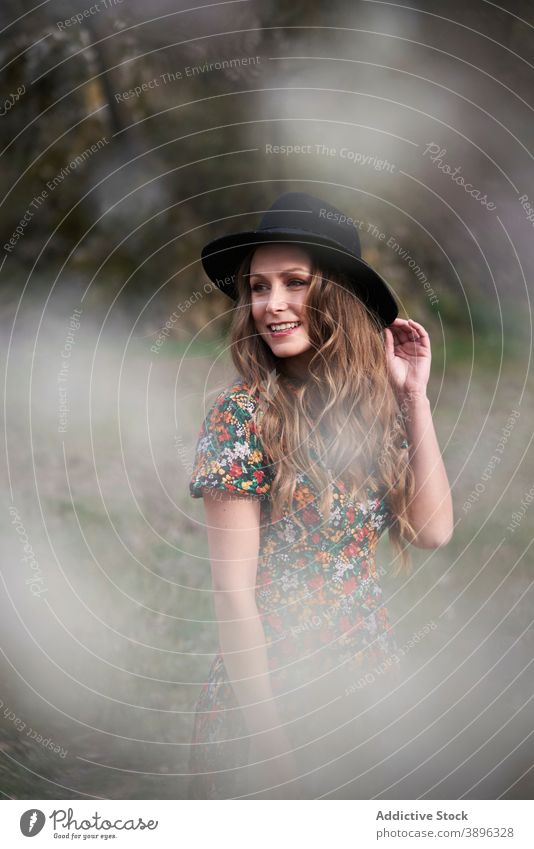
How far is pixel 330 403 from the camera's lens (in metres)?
1.83

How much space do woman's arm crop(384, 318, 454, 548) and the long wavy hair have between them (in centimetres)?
2

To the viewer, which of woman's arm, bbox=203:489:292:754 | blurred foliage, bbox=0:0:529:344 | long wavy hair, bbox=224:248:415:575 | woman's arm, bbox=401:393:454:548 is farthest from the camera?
blurred foliage, bbox=0:0:529:344

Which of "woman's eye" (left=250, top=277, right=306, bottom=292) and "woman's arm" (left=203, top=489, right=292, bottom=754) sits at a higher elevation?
"woman's eye" (left=250, top=277, right=306, bottom=292)

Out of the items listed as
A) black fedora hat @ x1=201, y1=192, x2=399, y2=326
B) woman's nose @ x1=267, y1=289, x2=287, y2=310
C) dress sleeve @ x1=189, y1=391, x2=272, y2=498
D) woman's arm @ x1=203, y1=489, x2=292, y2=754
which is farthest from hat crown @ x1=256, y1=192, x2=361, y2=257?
woman's arm @ x1=203, y1=489, x2=292, y2=754

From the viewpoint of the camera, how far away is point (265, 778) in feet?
6.08

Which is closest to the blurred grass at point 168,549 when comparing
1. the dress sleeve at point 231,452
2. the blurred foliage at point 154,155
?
the blurred foliage at point 154,155

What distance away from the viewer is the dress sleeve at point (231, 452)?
1.64m

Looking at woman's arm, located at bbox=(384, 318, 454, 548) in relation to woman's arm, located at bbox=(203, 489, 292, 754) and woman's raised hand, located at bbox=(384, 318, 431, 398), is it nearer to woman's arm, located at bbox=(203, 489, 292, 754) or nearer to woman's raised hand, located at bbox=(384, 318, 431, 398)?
woman's raised hand, located at bbox=(384, 318, 431, 398)

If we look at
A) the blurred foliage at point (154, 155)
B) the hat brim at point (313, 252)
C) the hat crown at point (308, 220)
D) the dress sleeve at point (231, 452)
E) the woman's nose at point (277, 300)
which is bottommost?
the dress sleeve at point (231, 452)

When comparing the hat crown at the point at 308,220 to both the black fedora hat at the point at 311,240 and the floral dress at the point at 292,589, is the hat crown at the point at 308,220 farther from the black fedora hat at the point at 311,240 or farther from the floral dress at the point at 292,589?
the floral dress at the point at 292,589

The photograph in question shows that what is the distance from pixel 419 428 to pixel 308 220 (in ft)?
1.69

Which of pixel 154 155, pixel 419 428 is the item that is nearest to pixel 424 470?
pixel 419 428

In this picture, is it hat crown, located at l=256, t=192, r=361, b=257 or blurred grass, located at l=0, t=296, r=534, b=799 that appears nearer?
hat crown, located at l=256, t=192, r=361, b=257

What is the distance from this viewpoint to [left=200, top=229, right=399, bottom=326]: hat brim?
5.72ft
